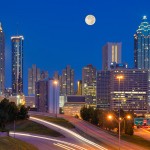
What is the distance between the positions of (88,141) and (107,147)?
4402 mm

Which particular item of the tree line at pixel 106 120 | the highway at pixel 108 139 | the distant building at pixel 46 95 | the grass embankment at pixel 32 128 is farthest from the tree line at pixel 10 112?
the distant building at pixel 46 95

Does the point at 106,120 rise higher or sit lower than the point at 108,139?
higher

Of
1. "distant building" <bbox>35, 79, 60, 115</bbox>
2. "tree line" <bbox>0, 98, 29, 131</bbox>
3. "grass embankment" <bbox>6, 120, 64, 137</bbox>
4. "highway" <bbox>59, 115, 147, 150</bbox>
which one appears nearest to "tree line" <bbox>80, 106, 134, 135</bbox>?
"highway" <bbox>59, 115, 147, 150</bbox>

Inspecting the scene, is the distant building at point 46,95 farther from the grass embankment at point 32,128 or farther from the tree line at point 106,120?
the grass embankment at point 32,128

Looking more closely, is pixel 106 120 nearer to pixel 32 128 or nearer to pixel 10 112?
pixel 10 112

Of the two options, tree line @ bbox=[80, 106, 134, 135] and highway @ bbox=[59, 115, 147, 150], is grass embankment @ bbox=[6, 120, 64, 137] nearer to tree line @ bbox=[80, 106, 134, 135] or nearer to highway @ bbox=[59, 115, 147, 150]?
highway @ bbox=[59, 115, 147, 150]

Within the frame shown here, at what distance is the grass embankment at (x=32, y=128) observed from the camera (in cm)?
5381

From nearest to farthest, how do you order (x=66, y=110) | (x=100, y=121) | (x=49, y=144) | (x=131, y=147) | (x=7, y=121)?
(x=49, y=144) < (x=131, y=147) < (x=7, y=121) < (x=100, y=121) < (x=66, y=110)

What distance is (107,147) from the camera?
46312mm

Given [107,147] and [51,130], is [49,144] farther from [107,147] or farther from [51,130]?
[51,130]

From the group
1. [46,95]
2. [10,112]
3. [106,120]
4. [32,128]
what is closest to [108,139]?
[32,128]

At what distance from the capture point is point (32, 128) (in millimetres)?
57562

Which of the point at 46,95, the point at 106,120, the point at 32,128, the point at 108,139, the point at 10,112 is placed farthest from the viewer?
the point at 46,95

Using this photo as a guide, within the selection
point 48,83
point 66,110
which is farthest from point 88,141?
point 66,110
